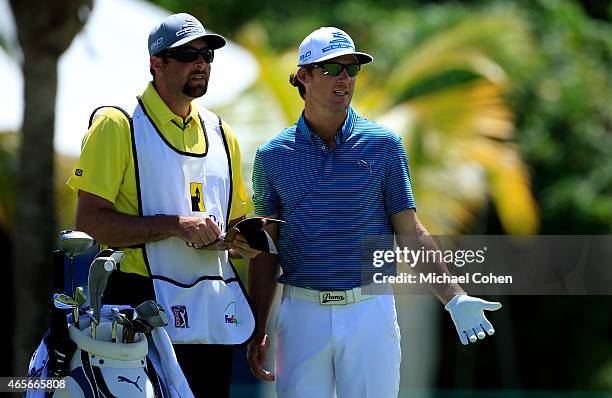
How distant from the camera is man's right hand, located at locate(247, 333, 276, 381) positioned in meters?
5.23

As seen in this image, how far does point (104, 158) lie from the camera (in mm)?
4906

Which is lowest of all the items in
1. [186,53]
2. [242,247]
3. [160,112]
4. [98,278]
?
[98,278]

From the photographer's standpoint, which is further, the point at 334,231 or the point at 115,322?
the point at 334,231

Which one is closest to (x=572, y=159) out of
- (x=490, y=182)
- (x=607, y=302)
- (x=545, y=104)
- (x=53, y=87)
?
(x=545, y=104)

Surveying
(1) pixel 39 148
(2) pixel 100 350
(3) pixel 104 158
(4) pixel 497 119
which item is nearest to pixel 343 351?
(2) pixel 100 350

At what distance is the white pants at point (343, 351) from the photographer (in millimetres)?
5098

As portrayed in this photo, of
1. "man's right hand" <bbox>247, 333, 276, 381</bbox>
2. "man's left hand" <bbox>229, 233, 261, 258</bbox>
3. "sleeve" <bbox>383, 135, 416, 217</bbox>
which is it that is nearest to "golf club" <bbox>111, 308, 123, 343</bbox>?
"man's left hand" <bbox>229, 233, 261, 258</bbox>

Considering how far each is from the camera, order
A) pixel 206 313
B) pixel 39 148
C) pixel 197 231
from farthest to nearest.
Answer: pixel 39 148 < pixel 206 313 < pixel 197 231

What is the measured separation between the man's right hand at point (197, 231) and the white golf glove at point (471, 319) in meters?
0.97

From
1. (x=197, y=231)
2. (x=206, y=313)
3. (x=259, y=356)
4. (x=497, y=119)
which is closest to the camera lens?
(x=197, y=231)

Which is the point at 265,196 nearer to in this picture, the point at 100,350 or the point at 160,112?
the point at 160,112

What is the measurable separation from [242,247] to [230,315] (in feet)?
1.07

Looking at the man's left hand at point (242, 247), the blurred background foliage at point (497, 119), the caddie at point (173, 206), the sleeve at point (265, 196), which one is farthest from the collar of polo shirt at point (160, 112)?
the blurred background foliage at point (497, 119)

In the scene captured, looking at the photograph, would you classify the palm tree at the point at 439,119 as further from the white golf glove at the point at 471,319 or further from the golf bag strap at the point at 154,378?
the golf bag strap at the point at 154,378
